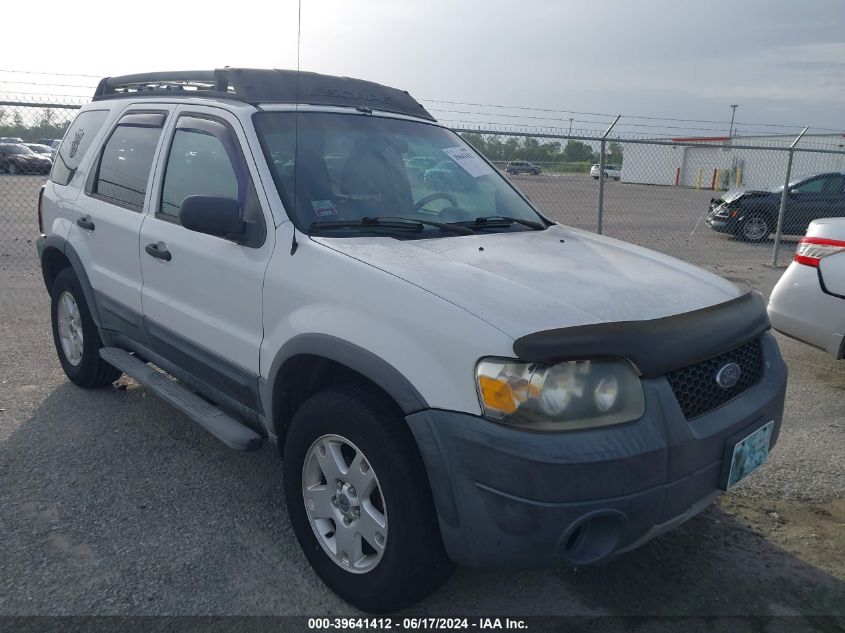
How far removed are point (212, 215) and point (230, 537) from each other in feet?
4.73

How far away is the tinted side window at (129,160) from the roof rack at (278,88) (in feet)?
0.72

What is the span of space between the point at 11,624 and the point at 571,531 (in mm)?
2052

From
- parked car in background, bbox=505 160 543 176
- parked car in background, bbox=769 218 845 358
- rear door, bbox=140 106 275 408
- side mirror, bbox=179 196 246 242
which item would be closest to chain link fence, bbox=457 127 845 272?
parked car in background, bbox=505 160 543 176

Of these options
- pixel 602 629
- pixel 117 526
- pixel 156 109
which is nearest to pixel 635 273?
pixel 602 629

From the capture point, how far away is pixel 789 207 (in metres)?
14.4

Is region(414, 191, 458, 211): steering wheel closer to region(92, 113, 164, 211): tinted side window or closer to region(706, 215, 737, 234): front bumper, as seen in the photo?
region(92, 113, 164, 211): tinted side window

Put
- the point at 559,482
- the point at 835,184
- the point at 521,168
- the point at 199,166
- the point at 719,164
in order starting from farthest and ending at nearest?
the point at 719,164 < the point at 835,184 < the point at 521,168 < the point at 199,166 < the point at 559,482

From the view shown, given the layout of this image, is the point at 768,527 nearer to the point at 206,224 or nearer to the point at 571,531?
the point at 571,531

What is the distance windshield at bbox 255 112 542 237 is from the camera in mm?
3197

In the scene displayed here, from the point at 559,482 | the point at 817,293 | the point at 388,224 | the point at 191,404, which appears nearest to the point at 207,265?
the point at 191,404

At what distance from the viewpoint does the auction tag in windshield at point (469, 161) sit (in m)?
3.91

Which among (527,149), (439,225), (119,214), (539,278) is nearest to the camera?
(539,278)

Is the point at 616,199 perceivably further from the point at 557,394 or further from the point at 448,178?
the point at 557,394

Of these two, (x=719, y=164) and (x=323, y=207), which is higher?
(x=719, y=164)
